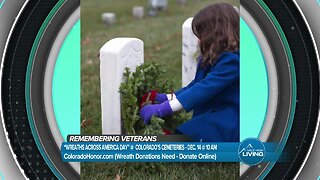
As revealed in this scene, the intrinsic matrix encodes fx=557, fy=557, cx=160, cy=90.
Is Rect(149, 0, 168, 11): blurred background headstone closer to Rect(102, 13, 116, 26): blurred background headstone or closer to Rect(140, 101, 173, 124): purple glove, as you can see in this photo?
Rect(102, 13, 116, 26): blurred background headstone

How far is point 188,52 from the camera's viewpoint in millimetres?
1968

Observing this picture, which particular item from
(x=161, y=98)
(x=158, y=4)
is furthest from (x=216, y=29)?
(x=158, y=4)

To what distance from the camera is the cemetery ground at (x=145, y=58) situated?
165 cm

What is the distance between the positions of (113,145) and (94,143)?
55 mm

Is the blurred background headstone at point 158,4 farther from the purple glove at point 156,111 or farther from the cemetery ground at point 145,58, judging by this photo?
the purple glove at point 156,111

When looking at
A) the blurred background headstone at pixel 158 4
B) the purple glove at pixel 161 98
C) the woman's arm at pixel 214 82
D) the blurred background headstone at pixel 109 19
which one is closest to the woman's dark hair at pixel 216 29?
the woman's arm at pixel 214 82

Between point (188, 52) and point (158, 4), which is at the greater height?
point (158, 4)

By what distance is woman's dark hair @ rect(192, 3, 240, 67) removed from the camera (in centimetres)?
162

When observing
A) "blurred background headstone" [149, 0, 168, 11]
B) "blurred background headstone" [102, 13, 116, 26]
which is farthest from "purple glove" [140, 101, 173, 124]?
"blurred background headstone" [149, 0, 168, 11]

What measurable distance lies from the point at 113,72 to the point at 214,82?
307 mm

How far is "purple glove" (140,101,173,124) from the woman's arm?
0.07 metres

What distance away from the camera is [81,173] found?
1.63m

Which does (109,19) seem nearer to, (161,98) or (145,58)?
(145,58)

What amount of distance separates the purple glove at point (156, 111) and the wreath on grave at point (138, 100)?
0.06 feet
